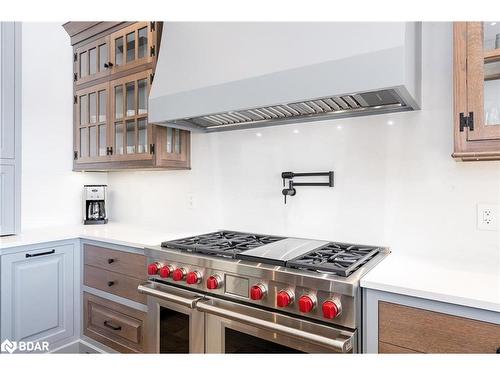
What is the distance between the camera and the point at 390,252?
5.23 feet

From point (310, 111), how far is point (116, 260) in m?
1.45

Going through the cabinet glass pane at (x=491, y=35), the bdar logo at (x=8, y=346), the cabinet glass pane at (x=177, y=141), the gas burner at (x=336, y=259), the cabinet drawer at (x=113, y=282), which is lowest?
the bdar logo at (x=8, y=346)

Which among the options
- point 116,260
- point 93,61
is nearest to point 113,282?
point 116,260

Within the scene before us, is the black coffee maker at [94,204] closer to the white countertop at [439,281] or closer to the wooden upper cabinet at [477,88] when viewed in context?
the white countertop at [439,281]

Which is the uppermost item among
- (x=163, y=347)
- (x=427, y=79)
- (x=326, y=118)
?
(x=427, y=79)

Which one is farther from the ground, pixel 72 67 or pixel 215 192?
pixel 72 67

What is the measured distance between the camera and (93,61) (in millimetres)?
2465

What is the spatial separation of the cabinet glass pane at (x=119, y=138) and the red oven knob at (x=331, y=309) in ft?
5.87

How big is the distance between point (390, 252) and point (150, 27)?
196cm

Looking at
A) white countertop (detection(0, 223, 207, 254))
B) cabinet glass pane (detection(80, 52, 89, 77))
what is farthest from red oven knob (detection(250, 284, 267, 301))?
cabinet glass pane (detection(80, 52, 89, 77))

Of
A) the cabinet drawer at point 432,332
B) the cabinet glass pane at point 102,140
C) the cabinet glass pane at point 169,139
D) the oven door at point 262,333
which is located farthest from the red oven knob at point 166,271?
the cabinet glass pane at point 102,140

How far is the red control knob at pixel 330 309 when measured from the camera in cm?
114
